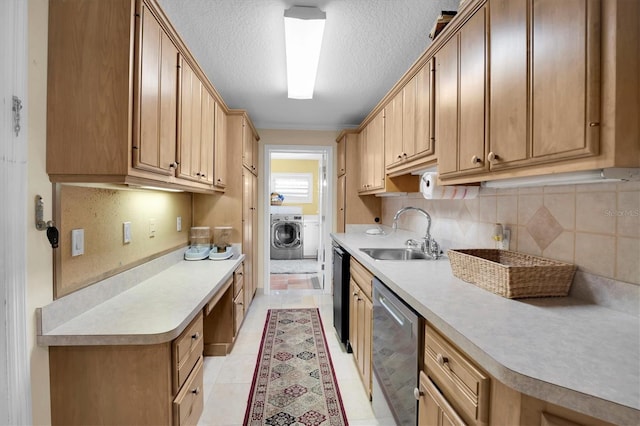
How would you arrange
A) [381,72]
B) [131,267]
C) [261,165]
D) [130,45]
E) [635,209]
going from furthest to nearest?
1. [261,165]
2. [381,72]
3. [131,267]
4. [130,45]
5. [635,209]

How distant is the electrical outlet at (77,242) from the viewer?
3.98 feet

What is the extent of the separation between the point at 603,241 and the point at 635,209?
15 centimetres

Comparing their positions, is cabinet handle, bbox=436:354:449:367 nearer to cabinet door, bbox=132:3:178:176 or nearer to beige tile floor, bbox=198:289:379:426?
beige tile floor, bbox=198:289:379:426

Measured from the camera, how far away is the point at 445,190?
1.77 meters

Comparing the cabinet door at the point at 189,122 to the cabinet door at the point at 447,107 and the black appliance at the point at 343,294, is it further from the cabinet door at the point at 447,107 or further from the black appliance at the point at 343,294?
the cabinet door at the point at 447,107

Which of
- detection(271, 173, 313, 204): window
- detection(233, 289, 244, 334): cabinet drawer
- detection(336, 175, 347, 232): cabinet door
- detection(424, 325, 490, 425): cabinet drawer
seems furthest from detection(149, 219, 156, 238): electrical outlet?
detection(271, 173, 313, 204): window

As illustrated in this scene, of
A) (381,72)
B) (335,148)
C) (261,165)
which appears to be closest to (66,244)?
(381,72)

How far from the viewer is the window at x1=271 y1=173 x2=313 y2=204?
6969 millimetres

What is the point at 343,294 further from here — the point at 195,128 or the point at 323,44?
the point at 323,44

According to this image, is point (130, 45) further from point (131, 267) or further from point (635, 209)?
point (635, 209)

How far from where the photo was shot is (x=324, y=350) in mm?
2525

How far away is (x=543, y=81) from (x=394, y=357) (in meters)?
1.26

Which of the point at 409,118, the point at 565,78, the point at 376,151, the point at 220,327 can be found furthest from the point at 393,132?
the point at 220,327

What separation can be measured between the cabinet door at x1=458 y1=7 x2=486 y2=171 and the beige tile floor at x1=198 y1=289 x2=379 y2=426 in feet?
5.17
